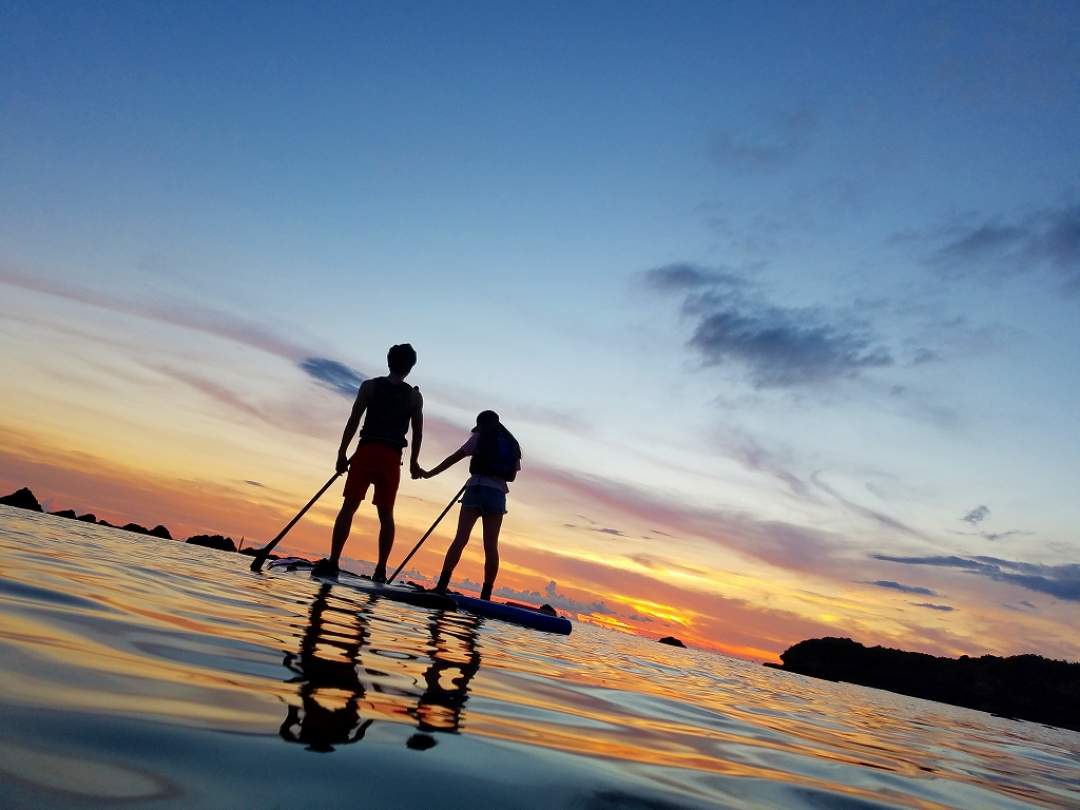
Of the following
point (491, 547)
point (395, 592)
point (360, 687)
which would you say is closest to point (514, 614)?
point (491, 547)

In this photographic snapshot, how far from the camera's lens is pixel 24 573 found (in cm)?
429

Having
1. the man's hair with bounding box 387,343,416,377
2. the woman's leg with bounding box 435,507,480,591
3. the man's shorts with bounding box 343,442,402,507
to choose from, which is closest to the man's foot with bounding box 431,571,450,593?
the woman's leg with bounding box 435,507,480,591

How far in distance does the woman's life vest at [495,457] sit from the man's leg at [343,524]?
194cm

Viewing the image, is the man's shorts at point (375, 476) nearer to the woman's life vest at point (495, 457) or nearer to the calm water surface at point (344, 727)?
the woman's life vest at point (495, 457)

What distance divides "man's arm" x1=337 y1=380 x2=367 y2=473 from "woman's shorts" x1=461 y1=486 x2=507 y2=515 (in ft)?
6.22

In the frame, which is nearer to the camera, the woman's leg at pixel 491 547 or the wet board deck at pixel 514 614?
the wet board deck at pixel 514 614

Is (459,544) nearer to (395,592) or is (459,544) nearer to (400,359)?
(395,592)

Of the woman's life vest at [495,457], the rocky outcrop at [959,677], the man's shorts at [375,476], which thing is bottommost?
the rocky outcrop at [959,677]

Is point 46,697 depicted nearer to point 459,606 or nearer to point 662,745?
point 662,745

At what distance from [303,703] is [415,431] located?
26.5ft

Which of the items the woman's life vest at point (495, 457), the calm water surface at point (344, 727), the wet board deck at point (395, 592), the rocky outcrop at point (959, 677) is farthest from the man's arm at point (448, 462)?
the rocky outcrop at point (959, 677)

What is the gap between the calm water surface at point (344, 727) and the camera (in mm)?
1455

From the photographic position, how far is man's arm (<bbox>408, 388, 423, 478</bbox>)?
32.4 feet

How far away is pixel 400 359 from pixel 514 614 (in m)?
4.12
